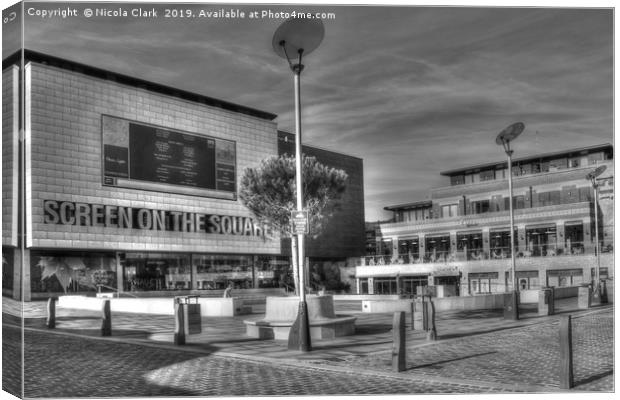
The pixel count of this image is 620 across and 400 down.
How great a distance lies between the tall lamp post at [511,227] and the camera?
48.7 feet

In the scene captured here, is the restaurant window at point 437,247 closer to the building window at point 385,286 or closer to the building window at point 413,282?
the building window at point 413,282

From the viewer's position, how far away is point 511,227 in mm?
16547

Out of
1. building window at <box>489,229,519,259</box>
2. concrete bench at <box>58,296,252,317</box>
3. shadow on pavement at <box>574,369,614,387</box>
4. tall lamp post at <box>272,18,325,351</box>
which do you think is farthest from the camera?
concrete bench at <box>58,296,252,317</box>

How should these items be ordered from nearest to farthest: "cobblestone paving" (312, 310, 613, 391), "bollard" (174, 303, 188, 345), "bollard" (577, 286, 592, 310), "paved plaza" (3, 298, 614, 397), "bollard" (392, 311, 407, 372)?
1. "paved plaza" (3, 298, 614, 397)
2. "cobblestone paving" (312, 310, 613, 391)
3. "bollard" (392, 311, 407, 372)
4. "bollard" (174, 303, 188, 345)
5. "bollard" (577, 286, 592, 310)

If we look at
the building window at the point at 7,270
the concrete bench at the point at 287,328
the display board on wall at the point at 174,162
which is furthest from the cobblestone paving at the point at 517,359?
the display board on wall at the point at 174,162

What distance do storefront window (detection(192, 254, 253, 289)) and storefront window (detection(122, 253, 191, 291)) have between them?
1.86 feet

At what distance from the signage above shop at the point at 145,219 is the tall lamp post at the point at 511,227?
23.2 ft

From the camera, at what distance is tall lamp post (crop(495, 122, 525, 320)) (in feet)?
48.7

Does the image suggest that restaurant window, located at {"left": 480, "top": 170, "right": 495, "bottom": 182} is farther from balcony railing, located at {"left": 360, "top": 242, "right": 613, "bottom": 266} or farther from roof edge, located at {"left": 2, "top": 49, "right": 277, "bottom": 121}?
roof edge, located at {"left": 2, "top": 49, "right": 277, "bottom": 121}

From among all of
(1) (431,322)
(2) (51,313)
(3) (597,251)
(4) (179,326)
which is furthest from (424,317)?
(2) (51,313)

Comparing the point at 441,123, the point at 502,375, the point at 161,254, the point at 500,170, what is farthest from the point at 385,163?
the point at 161,254

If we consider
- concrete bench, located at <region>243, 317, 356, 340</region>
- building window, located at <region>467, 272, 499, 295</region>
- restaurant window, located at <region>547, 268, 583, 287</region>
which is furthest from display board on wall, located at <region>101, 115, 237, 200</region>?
restaurant window, located at <region>547, 268, 583, 287</region>

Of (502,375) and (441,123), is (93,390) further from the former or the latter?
(441,123)

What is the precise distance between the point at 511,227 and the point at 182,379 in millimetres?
8118
